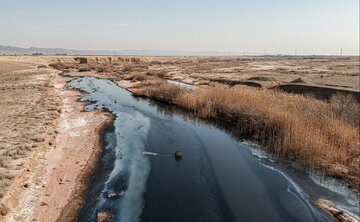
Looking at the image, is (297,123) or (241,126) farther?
(241,126)

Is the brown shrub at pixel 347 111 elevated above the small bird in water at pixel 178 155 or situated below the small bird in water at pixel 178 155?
above

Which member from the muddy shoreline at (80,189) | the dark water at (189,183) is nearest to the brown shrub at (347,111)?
the dark water at (189,183)

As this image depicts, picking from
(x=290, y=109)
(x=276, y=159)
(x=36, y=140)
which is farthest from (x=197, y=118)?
(x=36, y=140)

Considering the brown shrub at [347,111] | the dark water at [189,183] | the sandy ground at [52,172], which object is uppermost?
the brown shrub at [347,111]

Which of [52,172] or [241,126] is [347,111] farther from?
[52,172]

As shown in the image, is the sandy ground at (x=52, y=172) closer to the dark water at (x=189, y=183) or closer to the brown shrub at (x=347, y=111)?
the dark water at (x=189, y=183)

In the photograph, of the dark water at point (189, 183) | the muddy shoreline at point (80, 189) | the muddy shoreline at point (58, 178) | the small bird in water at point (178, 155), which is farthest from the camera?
the small bird in water at point (178, 155)

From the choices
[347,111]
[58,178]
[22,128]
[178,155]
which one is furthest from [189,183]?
[347,111]

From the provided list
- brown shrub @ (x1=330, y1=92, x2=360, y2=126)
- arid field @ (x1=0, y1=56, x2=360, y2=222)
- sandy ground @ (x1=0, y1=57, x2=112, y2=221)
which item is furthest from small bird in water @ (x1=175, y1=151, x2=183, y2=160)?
brown shrub @ (x1=330, y1=92, x2=360, y2=126)
